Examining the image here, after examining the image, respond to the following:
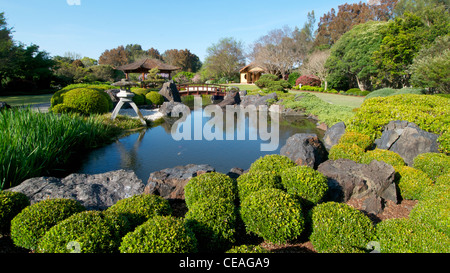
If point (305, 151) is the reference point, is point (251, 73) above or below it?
above

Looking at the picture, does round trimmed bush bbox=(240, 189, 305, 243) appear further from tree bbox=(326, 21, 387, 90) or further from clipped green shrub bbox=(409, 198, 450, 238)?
tree bbox=(326, 21, 387, 90)

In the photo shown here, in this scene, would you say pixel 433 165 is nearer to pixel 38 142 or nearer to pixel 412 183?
pixel 412 183

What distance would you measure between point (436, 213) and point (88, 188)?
5485 millimetres

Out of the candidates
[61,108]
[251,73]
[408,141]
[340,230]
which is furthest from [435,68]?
[251,73]

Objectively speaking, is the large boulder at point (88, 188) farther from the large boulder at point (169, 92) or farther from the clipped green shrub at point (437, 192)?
the large boulder at point (169, 92)

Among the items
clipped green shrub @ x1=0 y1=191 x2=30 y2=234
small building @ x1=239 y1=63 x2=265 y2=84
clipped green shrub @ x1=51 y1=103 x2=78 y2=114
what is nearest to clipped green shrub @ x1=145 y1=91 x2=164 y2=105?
clipped green shrub @ x1=51 y1=103 x2=78 y2=114

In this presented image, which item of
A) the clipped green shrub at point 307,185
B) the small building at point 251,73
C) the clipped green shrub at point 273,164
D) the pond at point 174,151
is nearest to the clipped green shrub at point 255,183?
the clipped green shrub at point 307,185

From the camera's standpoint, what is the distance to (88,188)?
14.9 ft

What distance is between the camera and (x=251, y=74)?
48.6m

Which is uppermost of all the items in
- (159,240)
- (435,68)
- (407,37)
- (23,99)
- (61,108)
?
(407,37)

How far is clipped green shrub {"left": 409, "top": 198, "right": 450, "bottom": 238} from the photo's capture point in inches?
123

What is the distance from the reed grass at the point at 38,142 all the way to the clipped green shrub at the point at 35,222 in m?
2.03

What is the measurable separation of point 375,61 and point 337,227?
90.9 feet
